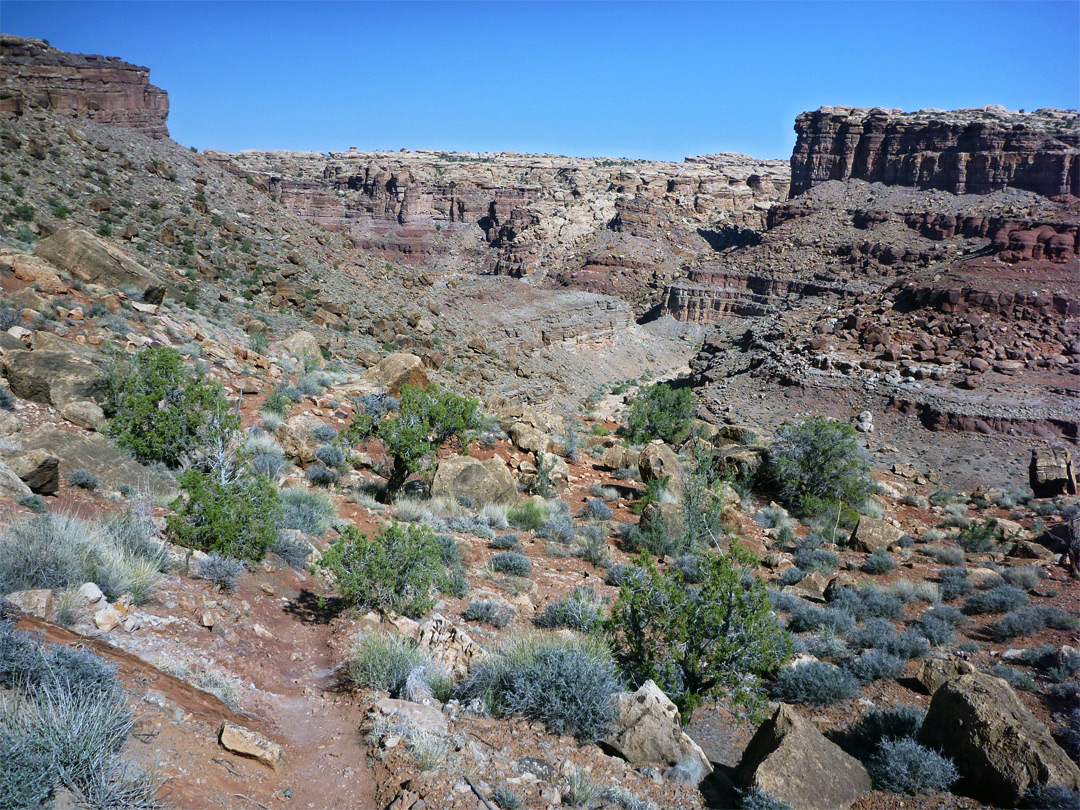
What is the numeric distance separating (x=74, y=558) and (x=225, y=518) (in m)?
1.68

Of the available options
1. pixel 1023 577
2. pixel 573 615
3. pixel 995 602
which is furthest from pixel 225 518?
pixel 1023 577

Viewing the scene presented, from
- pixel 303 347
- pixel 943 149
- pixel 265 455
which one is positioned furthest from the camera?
pixel 943 149

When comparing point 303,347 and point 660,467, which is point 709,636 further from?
point 303,347

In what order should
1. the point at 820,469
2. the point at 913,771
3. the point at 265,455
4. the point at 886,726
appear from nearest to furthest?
the point at 913,771 < the point at 886,726 < the point at 265,455 < the point at 820,469

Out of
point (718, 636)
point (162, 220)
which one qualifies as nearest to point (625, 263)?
point (162, 220)

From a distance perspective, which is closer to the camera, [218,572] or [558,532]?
[218,572]

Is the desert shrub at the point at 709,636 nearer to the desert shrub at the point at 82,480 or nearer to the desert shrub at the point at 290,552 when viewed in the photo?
the desert shrub at the point at 290,552

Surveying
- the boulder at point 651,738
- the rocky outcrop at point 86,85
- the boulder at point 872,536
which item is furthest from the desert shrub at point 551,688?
the rocky outcrop at point 86,85

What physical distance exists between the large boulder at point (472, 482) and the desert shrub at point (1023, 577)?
8.21 m

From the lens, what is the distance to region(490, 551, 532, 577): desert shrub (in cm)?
903

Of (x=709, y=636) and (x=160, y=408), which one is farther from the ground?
(x=160, y=408)

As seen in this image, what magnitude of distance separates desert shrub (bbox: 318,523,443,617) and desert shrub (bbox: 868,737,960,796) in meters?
4.22

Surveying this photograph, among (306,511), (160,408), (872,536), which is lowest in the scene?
(872,536)

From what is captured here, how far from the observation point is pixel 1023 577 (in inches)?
399
